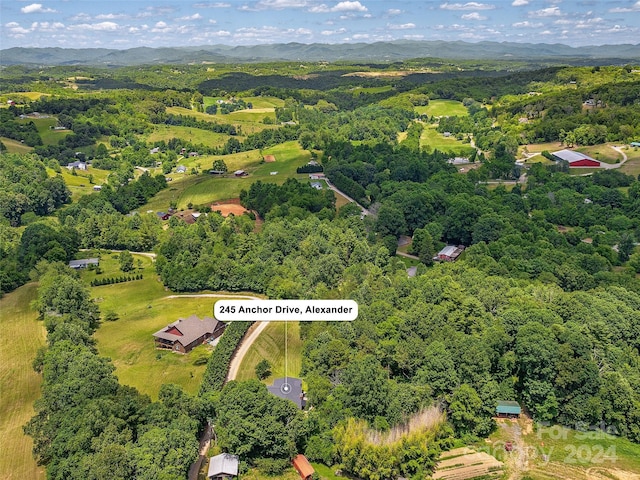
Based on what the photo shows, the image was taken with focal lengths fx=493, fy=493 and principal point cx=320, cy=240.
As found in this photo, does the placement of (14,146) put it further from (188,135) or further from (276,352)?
(276,352)

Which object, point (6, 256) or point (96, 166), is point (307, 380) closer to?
point (6, 256)

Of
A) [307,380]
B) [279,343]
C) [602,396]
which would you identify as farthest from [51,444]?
[602,396]

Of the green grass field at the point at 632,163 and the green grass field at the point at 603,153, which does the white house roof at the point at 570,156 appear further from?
the green grass field at the point at 632,163

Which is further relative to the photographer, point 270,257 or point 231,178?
point 231,178

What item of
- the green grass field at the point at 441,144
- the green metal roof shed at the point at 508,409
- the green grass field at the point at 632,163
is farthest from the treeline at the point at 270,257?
the green grass field at the point at 441,144

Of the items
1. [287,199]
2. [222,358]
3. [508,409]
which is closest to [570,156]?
[287,199]
